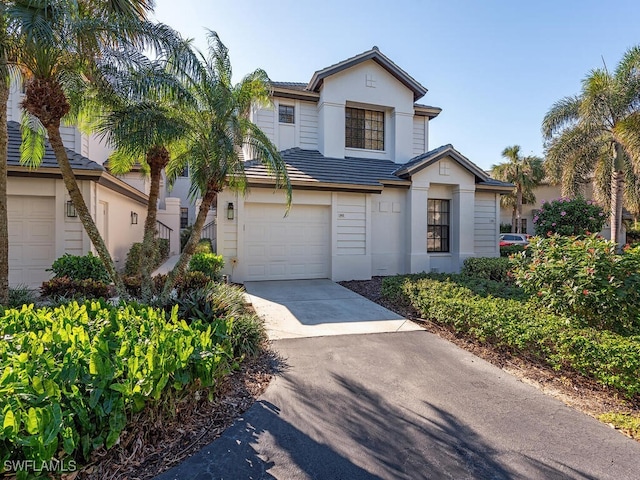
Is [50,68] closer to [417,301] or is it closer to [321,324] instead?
[321,324]

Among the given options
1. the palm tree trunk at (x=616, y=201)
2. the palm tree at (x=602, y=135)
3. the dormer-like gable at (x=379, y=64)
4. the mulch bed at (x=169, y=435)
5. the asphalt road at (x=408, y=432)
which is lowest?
the asphalt road at (x=408, y=432)

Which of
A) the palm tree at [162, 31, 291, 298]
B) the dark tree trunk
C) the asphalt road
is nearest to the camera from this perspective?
the asphalt road

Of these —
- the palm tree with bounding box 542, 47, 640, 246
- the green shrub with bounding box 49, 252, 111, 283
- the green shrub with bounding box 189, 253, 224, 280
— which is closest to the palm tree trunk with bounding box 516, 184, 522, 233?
the palm tree with bounding box 542, 47, 640, 246

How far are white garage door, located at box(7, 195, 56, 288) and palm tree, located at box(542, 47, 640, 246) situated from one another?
63.1 feet

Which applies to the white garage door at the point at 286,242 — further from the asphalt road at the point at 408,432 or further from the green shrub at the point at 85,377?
the green shrub at the point at 85,377

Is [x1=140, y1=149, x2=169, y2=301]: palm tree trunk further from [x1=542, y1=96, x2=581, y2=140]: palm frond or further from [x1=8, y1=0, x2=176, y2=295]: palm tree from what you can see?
[x1=542, y1=96, x2=581, y2=140]: palm frond

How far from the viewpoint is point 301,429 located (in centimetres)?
322

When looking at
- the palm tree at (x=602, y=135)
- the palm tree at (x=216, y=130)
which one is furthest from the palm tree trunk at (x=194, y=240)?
the palm tree at (x=602, y=135)

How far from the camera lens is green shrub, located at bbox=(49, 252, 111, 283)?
303 inches

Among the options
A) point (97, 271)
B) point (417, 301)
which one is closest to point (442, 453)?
point (417, 301)

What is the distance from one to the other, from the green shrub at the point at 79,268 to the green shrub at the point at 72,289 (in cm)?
63

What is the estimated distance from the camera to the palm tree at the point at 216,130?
6.05 metres

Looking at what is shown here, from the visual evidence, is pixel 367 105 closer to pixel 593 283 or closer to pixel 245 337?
pixel 593 283

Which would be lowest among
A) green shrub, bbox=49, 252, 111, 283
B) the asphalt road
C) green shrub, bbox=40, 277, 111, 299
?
the asphalt road
